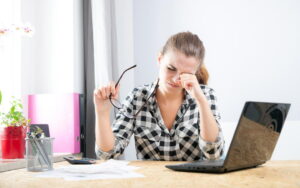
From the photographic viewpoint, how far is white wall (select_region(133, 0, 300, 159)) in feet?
9.43

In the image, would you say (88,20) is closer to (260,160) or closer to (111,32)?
(111,32)

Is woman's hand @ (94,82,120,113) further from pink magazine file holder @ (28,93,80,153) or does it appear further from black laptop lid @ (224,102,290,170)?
pink magazine file holder @ (28,93,80,153)

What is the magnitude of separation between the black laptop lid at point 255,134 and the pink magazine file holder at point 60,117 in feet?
4.18

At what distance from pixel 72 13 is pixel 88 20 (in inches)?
6.7

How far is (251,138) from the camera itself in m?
1.17

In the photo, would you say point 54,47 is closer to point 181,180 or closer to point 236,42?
point 236,42

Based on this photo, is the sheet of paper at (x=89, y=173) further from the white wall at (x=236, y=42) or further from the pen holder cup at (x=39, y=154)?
the white wall at (x=236, y=42)

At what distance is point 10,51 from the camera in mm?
2443

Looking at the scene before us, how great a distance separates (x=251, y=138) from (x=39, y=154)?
61cm

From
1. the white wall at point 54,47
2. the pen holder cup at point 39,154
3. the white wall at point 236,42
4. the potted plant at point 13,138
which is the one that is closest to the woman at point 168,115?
the potted plant at point 13,138

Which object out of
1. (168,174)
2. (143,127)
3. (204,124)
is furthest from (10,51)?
(168,174)

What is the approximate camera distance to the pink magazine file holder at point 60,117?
2.35 metres

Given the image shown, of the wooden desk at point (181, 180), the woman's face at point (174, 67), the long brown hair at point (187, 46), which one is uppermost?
the long brown hair at point (187, 46)

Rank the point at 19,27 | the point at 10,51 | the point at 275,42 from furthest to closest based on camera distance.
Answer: the point at 275,42
the point at 10,51
the point at 19,27
